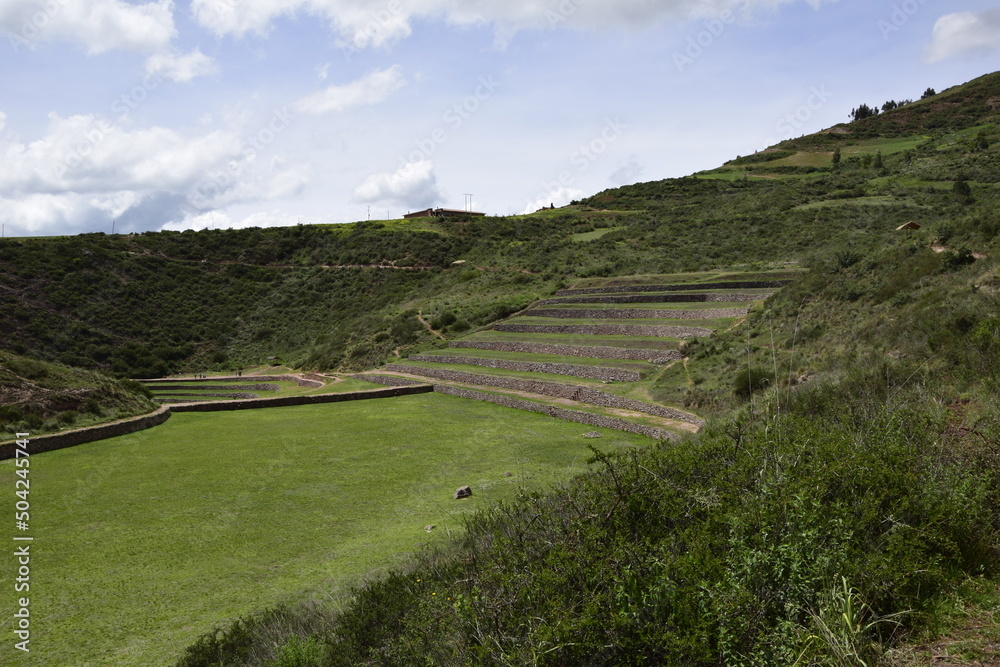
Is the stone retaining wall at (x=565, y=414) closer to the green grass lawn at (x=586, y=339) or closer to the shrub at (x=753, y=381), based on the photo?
the shrub at (x=753, y=381)

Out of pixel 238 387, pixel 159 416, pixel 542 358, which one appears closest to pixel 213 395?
pixel 238 387

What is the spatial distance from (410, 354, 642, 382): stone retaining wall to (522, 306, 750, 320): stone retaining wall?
5018mm

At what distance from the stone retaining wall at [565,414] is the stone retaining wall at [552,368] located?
97.1 inches

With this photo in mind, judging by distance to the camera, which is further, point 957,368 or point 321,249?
point 321,249

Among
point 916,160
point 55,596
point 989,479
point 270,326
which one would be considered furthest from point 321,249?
point 989,479

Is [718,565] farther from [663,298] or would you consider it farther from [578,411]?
[663,298]

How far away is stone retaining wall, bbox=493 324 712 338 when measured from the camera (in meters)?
21.5

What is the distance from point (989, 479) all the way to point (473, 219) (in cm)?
6569

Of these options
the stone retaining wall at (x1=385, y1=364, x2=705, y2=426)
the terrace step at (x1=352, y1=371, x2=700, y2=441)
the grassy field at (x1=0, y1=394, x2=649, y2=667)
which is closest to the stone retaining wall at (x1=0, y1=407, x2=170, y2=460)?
the grassy field at (x1=0, y1=394, x2=649, y2=667)

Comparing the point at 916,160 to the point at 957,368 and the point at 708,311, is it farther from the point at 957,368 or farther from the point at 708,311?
the point at 957,368

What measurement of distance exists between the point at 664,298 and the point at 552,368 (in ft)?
24.4

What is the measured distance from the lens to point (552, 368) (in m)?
22.0

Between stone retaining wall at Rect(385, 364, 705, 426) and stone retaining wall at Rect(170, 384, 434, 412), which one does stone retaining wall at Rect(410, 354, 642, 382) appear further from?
stone retaining wall at Rect(170, 384, 434, 412)

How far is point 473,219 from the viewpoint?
68.6 m
